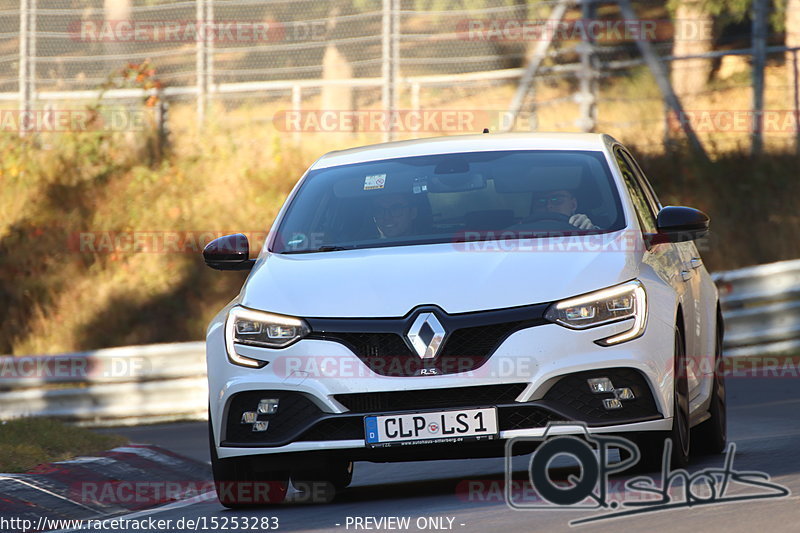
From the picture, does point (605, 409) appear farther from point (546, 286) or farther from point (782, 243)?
point (782, 243)

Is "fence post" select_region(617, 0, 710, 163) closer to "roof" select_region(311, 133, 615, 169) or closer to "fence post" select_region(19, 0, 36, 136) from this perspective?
"fence post" select_region(19, 0, 36, 136)

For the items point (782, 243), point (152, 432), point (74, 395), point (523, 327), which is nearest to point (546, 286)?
point (523, 327)

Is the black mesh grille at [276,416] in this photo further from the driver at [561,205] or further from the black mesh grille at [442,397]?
the driver at [561,205]

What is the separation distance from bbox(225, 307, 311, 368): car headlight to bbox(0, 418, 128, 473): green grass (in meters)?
2.25

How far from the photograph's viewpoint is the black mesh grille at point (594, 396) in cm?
682

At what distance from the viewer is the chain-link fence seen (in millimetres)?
22000

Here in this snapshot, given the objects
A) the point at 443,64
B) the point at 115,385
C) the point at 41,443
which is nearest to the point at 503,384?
the point at 41,443

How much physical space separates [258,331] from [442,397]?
892mm

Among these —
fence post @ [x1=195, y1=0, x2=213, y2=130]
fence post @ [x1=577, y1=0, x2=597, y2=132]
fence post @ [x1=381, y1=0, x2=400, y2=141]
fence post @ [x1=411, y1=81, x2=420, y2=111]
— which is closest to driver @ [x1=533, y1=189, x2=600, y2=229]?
fence post @ [x1=577, y1=0, x2=597, y2=132]

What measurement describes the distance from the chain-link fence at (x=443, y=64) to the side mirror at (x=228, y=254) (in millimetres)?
13929

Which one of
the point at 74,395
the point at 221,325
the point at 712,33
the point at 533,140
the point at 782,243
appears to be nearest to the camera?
the point at 221,325

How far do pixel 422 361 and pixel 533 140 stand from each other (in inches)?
87.6

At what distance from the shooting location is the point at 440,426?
22.4 ft

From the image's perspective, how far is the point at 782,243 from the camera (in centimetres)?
1977
